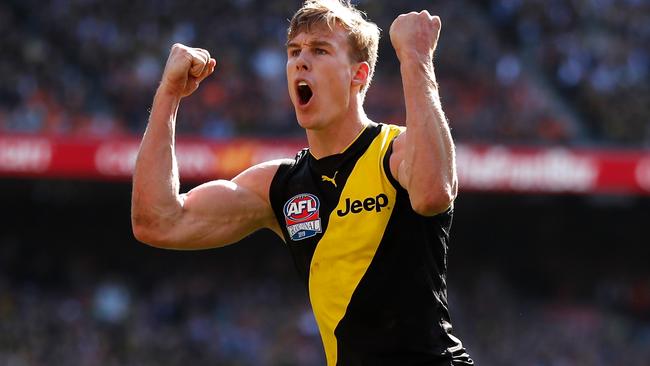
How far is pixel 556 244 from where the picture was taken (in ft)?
64.8

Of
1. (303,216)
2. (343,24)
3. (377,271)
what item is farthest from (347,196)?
(343,24)

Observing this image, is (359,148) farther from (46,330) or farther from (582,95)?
(582,95)

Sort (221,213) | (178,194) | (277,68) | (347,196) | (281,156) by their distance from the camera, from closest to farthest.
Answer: (347,196)
(178,194)
(221,213)
(281,156)
(277,68)

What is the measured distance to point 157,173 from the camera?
4.57 metres

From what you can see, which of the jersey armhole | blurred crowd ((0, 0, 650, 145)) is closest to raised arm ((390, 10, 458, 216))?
the jersey armhole

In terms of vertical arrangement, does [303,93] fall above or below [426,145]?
above

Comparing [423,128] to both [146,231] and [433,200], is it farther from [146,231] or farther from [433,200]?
[146,231]

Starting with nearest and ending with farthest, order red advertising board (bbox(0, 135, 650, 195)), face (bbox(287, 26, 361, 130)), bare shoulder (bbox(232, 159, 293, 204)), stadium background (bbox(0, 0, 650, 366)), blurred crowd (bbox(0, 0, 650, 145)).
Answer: face (bbox(287, 26, 361, 130)), bare shoulder (bbox(232, 159, 293, 204)), red advertising board (bbox(0, 135, 650, 195)), stadium background (bbox(0, 0, 650, 366)), blurred crowd (bbox(0, 0, 650, 145))

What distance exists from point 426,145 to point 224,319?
528 inches

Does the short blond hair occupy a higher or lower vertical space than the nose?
higher

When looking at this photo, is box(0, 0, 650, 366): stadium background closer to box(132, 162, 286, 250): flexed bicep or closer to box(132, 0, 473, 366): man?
box(132, 162, 286, 250): flexed bicep

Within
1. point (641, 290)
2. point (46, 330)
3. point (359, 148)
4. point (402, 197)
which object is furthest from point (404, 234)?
point (641, 290)

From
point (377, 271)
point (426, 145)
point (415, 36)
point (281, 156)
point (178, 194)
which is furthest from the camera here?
point (281, 156)

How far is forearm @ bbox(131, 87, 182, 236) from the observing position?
15.0 feet
